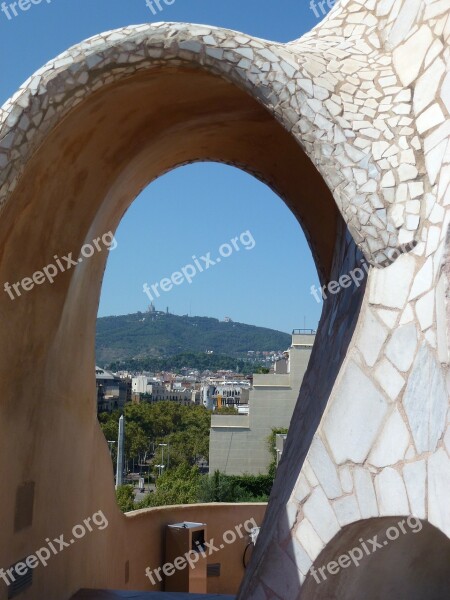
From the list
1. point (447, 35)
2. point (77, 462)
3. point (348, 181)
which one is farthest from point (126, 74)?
point (77, 462)

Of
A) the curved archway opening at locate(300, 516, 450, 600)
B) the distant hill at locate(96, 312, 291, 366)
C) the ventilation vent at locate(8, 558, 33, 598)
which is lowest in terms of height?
the ventilation vent at locate(8, 558, 33, 598)

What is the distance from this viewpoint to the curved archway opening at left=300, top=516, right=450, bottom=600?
4637 millimetres

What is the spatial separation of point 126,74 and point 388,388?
272cm

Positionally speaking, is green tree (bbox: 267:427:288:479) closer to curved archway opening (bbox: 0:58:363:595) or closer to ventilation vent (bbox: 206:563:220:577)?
ventilation vent (bbox: 206:563:220:577)

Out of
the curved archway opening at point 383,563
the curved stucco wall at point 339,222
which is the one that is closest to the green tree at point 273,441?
the curved stucco wall at point 339,222

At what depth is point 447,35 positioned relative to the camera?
187 inches

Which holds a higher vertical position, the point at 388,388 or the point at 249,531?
the point at 388,388

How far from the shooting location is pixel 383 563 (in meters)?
5.07

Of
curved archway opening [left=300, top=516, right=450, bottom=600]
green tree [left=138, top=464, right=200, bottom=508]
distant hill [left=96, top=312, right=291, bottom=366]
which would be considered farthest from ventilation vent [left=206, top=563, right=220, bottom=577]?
distant hill [left=96, top=312, right=291, bottom=366]

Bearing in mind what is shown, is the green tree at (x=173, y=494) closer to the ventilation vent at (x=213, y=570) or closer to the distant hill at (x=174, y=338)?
the ventilation vent at (x=213, y=570)

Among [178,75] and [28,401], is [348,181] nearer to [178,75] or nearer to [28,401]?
[178,75]

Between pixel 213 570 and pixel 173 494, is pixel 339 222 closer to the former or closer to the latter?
pixel 213 570

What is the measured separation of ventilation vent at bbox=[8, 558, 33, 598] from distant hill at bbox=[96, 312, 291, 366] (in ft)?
489

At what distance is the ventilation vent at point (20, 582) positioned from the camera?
20.0ft
